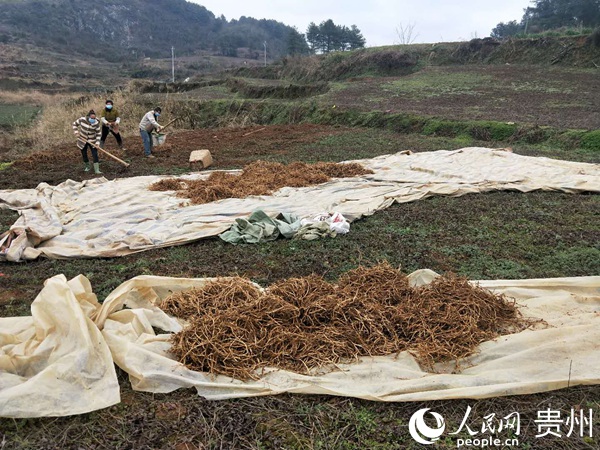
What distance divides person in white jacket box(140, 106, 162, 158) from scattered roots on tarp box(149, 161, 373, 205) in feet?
10.1

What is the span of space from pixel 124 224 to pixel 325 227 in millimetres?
2779

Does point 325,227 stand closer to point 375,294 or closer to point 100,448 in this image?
point 375,294

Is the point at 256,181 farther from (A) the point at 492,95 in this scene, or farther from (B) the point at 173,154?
(A) the point at 492,95

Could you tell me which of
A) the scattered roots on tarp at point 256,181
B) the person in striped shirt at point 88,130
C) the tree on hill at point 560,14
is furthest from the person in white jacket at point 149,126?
the tree on hill at point 560,14

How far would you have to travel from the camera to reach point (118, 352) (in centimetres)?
274

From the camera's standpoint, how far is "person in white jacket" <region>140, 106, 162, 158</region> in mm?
10031

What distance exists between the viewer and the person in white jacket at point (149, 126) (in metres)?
10.0

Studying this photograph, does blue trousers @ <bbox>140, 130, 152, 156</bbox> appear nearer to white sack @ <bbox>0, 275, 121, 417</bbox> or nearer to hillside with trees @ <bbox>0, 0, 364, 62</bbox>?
white sack @ <bbox>0, 275, 121, 417</bbox>

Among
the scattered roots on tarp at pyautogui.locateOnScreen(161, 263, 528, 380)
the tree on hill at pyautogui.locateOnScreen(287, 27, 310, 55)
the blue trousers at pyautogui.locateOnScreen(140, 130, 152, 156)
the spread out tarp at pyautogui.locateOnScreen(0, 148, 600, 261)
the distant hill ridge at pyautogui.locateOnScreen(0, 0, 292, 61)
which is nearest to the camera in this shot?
the scattered roots on tarp at pyautogui.locateOnScreen(161, 263, 528, 380)

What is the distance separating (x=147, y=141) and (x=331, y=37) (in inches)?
2065

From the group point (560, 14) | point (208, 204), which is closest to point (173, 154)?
point (208, 204)

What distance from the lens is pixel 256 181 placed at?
7473 mm


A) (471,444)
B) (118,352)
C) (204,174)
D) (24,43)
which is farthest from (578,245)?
(24,43)

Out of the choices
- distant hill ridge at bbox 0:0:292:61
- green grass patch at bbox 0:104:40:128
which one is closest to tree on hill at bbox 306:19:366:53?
distant hill ridge at bbox 0:0:292:61
